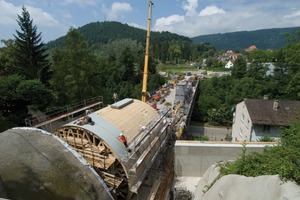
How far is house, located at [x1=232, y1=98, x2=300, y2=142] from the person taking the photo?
992 inches

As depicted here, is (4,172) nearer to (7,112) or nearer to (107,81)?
(7,112)

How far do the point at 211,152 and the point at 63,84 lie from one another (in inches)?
873

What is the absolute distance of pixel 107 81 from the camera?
Answer: 58188mm

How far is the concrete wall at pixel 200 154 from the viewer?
601 inches

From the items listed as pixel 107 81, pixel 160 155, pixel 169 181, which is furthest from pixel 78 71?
pixel 107 81

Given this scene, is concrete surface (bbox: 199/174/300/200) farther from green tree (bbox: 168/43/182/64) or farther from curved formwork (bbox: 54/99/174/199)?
green tree (bbox: 168/43/182/64)

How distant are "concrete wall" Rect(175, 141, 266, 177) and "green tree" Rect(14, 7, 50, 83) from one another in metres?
25.8

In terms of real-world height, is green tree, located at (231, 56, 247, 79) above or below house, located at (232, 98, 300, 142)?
above

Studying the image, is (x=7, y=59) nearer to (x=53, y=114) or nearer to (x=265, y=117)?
(x=53, y=114)

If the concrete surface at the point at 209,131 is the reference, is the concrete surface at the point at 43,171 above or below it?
above

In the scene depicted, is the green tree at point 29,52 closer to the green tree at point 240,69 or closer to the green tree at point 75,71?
the green tree at point 75,71

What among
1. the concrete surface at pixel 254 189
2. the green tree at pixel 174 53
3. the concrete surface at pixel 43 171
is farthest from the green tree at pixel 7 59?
the green tree at pixel 174 53

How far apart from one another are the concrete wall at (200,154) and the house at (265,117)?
10.9 metres

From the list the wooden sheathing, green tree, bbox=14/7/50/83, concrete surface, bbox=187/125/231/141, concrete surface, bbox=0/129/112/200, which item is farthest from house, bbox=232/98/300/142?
green tree, bbox=14/7/50/83
